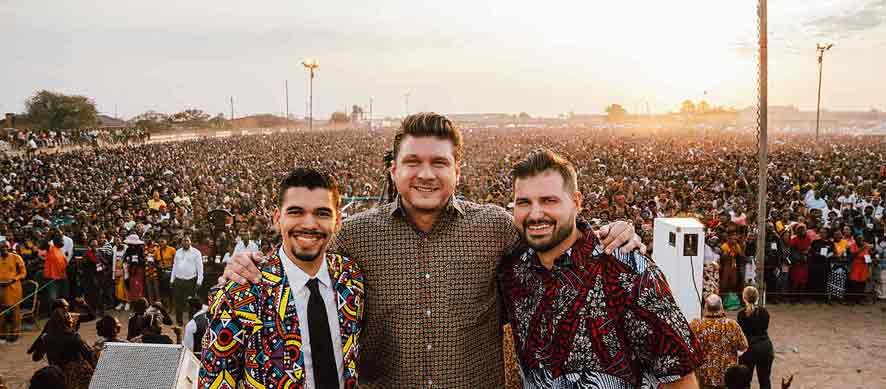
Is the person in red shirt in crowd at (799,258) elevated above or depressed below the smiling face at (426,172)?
below

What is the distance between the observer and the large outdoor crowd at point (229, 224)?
926cm

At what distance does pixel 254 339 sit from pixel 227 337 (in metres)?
0.09

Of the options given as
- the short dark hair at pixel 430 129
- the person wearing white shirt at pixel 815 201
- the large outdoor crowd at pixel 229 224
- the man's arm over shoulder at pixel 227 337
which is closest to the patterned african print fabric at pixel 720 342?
the large outdoor crowd at pixel 229 224

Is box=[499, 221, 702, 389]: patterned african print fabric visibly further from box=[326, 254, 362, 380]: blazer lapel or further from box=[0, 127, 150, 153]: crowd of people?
box=[0, 127, 150, 153]: crowd of people

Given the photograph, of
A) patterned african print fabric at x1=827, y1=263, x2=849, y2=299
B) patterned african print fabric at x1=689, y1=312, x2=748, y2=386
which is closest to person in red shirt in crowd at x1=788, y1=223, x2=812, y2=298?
patterned african print fabric at x1=827, y1=263, x2=849, y2=299

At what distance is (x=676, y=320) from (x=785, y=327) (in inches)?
311

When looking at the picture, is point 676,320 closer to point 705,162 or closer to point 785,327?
point 785,327

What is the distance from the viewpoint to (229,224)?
40.5ft

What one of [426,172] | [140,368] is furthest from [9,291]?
[426,172]

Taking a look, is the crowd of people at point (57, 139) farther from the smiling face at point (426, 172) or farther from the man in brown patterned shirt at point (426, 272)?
the smiling face at point (426, 172)

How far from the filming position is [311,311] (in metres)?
2.21

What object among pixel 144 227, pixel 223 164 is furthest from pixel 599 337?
pixel 223 164

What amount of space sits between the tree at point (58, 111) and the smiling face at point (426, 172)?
2307 inches

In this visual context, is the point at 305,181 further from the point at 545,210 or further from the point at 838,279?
the point at 838,279
